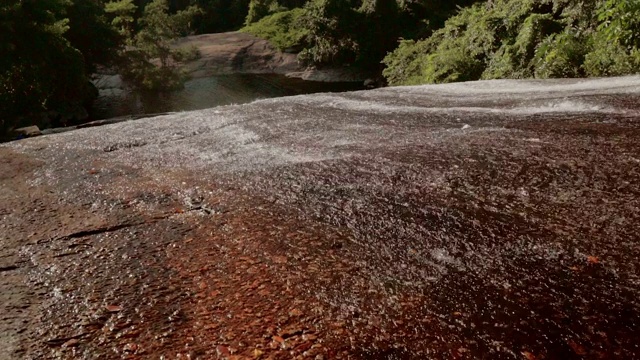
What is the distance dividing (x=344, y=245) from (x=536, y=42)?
11989 millimetres

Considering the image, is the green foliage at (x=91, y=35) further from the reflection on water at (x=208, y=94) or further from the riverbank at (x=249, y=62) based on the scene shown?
the riverbank at (x=249, y=62)

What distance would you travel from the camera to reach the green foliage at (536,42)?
32.5 feet

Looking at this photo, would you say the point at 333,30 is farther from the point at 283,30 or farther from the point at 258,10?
the point at 258,10

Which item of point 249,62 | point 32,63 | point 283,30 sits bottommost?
point 249,62

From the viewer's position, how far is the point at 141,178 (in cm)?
543

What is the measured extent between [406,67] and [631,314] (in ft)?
62.5

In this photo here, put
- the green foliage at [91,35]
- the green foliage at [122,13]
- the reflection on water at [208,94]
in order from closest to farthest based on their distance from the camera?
the reflection on water at [208,94] → the green foliage at [91,35] → the green foliage at [122,13]

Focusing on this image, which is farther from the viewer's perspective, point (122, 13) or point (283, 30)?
point (283, 30)

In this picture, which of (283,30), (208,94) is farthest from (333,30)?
(283,30)

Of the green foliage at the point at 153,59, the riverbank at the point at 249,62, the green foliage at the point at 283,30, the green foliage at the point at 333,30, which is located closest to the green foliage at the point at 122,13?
the green foliage at the point at 153,59

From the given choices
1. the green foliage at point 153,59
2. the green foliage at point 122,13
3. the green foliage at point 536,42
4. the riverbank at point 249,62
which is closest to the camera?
the green foliage at point 536,42

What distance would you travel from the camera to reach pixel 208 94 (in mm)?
25453

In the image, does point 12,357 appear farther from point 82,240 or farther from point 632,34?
point 632,34

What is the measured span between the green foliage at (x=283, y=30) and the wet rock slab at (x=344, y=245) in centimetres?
2557
